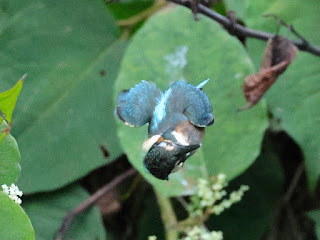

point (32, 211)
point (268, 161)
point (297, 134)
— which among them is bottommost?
point (268, 161)

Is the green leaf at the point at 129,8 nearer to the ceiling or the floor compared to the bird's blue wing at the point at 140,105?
nearer to the floor

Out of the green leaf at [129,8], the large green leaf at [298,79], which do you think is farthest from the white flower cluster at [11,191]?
the green leaf at [129,8]

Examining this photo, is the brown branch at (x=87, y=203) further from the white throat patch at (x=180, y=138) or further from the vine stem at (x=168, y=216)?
the white throat patch at (x=180, y=138)

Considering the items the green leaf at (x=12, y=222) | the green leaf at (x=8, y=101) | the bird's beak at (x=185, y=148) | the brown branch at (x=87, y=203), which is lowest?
the brown branch at (x=87, y=203)

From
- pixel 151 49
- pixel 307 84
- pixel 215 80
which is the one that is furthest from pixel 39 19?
pixel 307 84

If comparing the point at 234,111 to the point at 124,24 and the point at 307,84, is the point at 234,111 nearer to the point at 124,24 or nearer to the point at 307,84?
the point at 307,84

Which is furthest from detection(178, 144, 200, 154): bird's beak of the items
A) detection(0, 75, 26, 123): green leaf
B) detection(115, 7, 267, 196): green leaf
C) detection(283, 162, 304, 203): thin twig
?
detection(283, 162, 304, 203): thin twig

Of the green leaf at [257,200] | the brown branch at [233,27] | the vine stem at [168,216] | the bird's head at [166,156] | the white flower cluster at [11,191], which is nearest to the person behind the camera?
the bird's head at [166,156]

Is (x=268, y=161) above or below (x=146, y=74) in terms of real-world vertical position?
below
